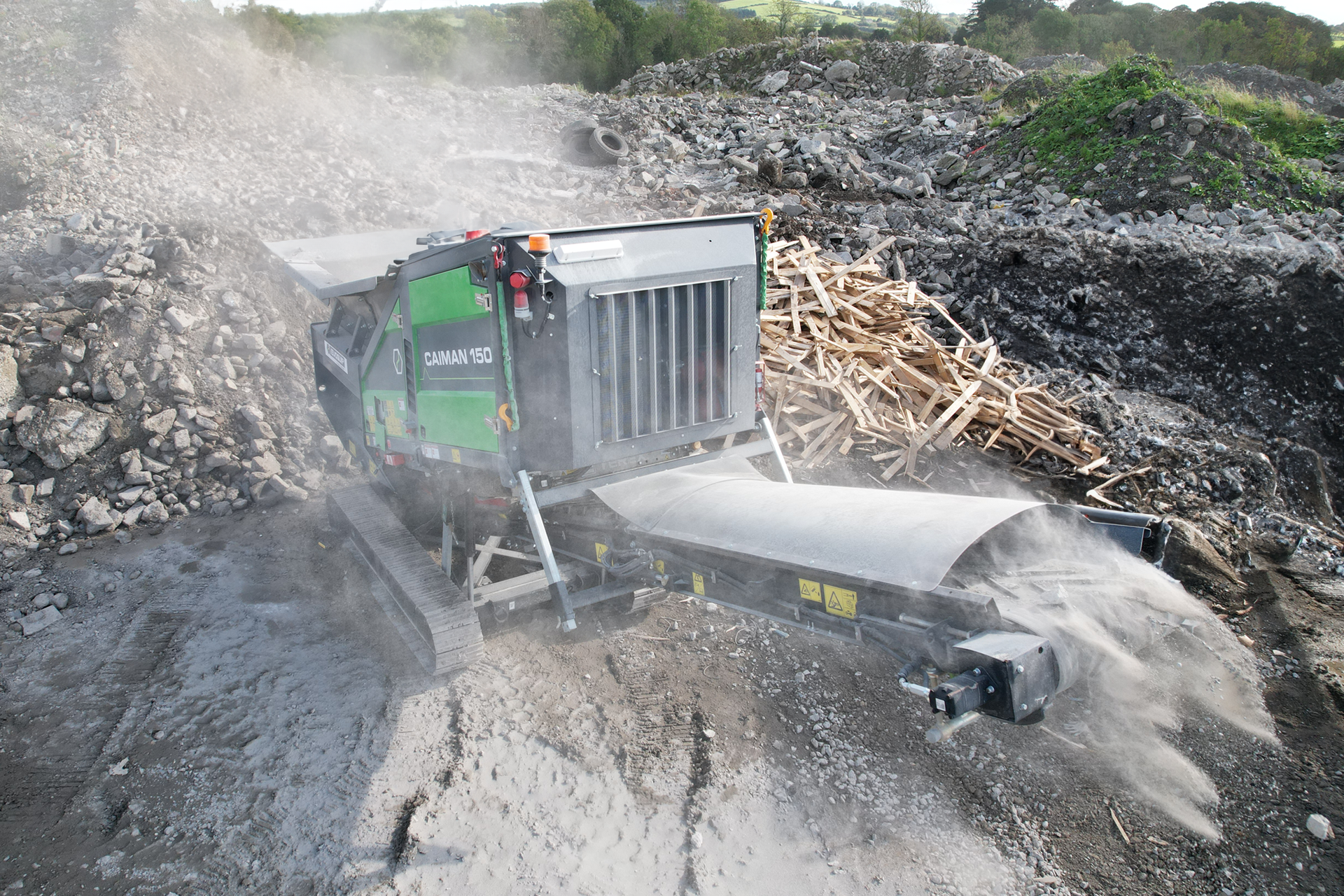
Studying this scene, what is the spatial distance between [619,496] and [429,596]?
1.50 m

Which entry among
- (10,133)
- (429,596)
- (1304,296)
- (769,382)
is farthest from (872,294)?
(10,133)

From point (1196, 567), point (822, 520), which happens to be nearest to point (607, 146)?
point (1196, 567)

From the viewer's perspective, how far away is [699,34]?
4156cm

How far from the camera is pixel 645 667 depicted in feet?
16.4

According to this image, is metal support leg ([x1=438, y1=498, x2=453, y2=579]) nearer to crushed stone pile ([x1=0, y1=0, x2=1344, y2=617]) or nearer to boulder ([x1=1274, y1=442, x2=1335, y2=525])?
crushed stone pile ([x1=0, y1=0, x2=1344, y2=617])

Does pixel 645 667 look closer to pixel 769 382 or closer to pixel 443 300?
pixel 443 300

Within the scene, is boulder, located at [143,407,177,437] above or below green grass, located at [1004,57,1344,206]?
below

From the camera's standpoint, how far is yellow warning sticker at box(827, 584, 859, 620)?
3111 millimetres

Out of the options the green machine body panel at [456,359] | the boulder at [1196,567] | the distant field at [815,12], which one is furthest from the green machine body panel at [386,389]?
the distant field at [815,12]

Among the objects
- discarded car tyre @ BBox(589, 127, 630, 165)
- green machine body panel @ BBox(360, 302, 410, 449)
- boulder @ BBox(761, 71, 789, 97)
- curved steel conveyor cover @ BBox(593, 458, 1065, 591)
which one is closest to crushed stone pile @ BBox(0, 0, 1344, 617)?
discarded car tyre @ BBox(589, 127, 630, 165)

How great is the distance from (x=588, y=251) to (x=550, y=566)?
1625 mm

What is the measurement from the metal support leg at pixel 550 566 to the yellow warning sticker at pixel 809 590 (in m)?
1.30

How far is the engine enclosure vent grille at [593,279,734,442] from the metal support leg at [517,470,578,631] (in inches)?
21.0

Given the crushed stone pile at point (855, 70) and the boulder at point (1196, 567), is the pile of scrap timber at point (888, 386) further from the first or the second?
the crushed stone pile at point (855, 70)
